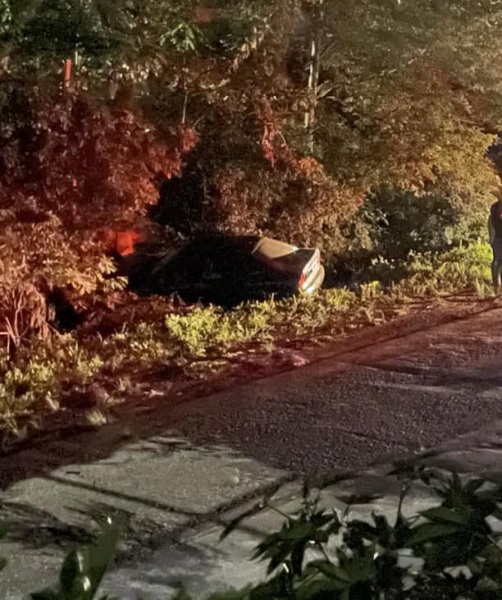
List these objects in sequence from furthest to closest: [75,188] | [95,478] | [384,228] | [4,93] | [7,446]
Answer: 1. [384,228]
2. [75,188]
3. [4,93]
4. [7,446]
5. [95,478]

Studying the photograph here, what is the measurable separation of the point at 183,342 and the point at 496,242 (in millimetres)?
4382

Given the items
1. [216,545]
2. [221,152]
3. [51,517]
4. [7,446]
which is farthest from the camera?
[221,152]

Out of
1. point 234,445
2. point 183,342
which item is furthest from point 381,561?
point 183,342

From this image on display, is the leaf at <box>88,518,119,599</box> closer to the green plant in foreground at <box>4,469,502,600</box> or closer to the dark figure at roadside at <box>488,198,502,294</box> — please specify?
the green plant in foreground at <box>4,469,502,600</box>

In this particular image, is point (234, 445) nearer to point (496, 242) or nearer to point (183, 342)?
point (183, 342)

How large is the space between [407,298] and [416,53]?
372 centimetres

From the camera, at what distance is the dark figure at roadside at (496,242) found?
1159 cm

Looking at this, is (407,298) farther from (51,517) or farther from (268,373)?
(51,517)

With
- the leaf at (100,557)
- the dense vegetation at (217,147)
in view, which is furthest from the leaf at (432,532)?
the dense vegetation at (217,147)

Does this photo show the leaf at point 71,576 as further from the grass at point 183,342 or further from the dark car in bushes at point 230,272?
the dark car in bushes at point 230,272

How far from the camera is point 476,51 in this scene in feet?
43.4

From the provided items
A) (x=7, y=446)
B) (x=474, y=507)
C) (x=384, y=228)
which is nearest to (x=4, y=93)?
(x=7, y=446)

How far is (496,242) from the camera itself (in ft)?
38.1

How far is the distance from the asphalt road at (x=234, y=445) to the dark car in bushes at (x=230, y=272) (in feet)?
9.81
